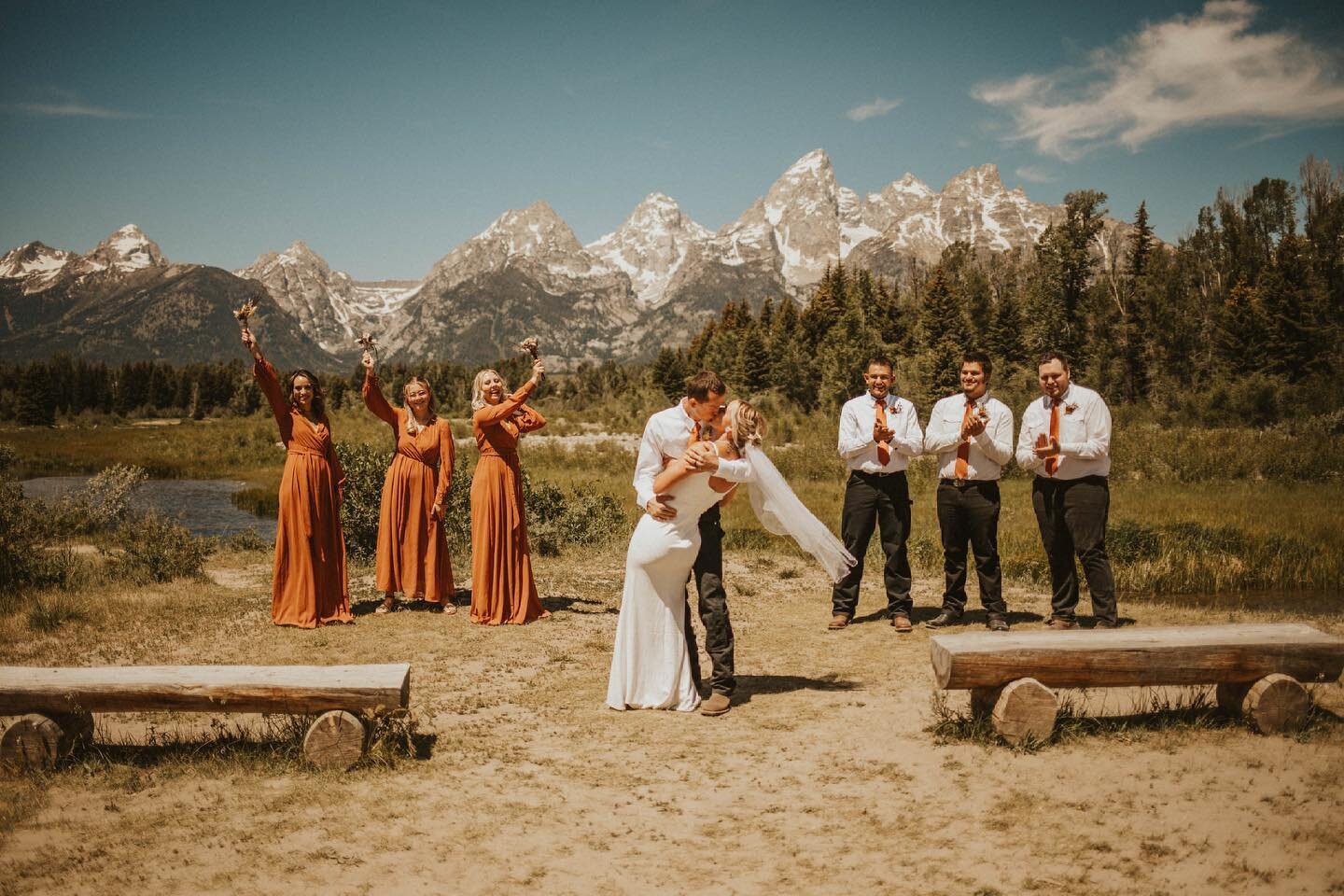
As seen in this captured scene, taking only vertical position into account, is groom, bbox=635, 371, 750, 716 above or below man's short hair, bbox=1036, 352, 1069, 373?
below

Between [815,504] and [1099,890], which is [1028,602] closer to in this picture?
[1099,890]

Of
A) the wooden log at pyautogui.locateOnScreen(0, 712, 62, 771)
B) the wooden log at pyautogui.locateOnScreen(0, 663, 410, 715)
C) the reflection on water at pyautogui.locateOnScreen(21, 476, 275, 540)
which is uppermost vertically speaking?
the reflection on water at pyautogui.locateOnScreen(21, 476, 275, 540)

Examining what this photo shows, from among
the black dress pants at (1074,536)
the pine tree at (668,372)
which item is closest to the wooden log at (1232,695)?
the black dress pants at (1074,536)

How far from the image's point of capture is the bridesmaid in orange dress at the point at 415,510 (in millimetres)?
9531

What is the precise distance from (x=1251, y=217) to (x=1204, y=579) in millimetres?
82265

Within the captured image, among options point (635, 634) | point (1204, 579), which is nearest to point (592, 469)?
point (1204, 579)

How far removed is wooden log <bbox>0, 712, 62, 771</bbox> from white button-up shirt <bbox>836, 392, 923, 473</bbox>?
655 cm

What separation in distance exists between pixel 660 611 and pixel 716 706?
0.80m

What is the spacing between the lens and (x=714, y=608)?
6.37m

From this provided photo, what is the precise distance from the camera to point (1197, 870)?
4020 mm

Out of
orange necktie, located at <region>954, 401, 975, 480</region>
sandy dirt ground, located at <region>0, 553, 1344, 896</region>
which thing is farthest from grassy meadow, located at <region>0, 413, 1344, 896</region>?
orange necktie, located at <region>954, 401, 975, 480</region>

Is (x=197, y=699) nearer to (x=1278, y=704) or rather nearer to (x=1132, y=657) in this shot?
(x=1132, y=657)

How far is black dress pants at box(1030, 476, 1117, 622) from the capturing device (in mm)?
8195

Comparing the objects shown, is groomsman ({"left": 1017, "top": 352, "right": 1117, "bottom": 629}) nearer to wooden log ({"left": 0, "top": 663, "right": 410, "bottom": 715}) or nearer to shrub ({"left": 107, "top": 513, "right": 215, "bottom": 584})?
wooden log ({"left": 0, "top": 663, "right": 410, "bottom": 715})
